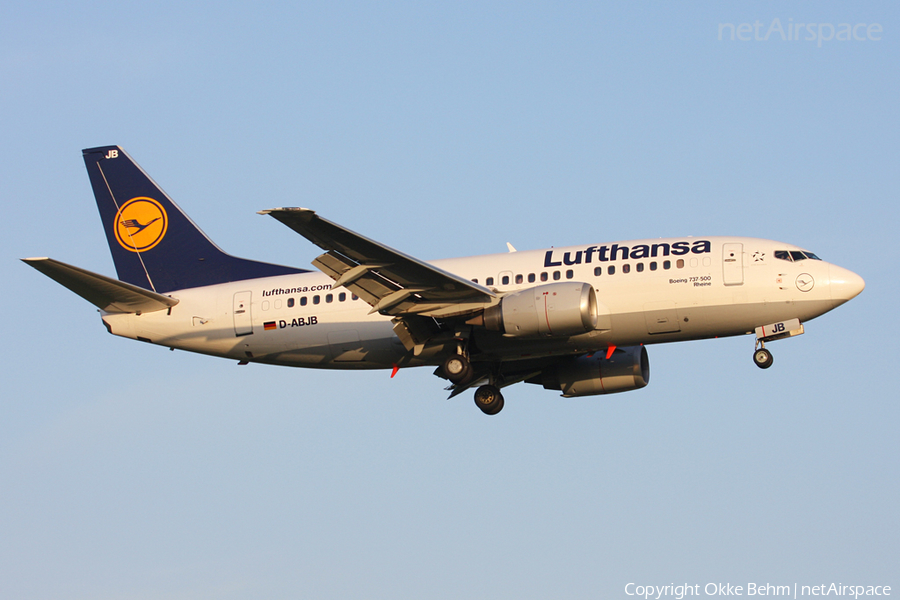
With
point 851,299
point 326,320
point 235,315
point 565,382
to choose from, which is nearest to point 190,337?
point 235,315

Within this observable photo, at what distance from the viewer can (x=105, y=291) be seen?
34.1m

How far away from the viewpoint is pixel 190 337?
35344 mm

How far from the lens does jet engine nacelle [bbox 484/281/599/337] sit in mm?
30078

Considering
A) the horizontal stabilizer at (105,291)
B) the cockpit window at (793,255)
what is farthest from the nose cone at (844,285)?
the horizontal stabilizer at (105,291)

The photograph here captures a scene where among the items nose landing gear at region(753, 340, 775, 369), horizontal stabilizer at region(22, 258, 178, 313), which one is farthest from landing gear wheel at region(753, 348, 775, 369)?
horizontal stabilizer at region(22, 258, 178, 313)

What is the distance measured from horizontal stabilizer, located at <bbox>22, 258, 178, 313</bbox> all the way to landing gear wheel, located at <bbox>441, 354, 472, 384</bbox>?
9806 mm

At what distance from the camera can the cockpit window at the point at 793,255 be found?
3161cm

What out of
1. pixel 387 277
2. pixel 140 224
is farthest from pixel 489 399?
pixel 140 224

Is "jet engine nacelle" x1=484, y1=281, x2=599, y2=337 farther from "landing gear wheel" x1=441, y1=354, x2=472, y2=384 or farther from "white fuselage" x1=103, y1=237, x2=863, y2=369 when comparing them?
"landing gear wheel" x1=441, y1=354, x2=472, y2=384

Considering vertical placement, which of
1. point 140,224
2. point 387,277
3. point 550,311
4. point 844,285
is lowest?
point 550,311

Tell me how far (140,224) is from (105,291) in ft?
16.8

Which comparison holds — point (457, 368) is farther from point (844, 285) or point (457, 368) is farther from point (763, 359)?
point (844, 285)

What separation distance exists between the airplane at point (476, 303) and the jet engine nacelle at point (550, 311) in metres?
0.03

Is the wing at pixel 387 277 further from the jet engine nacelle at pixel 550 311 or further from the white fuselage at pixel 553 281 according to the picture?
the white fuselage at pixel 553 281
